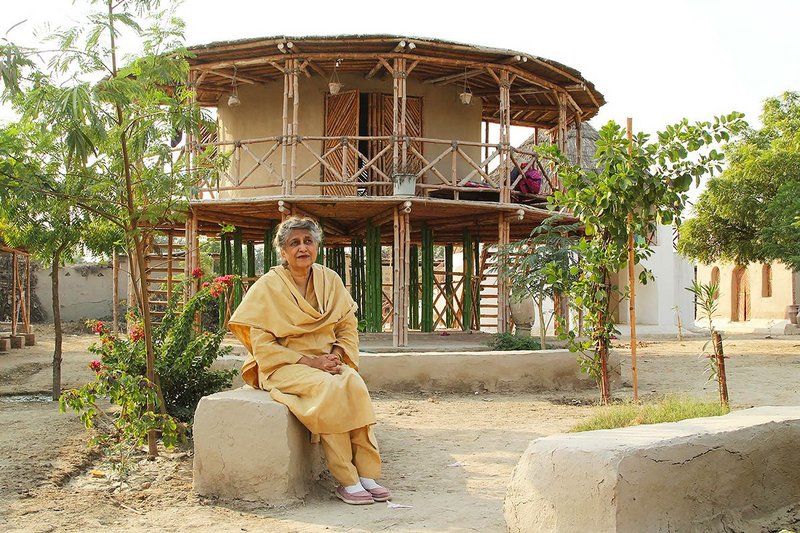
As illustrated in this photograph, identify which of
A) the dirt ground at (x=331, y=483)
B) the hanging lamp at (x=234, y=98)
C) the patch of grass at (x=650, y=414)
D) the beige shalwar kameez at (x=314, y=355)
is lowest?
the dirt ground at (x=331, y=483)

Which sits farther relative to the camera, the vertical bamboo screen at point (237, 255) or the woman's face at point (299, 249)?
the vertical bamboo screen at point (237, 255)

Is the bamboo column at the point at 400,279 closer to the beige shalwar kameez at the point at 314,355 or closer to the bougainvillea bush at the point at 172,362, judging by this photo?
the bougainvillea bush at the point at 172,362

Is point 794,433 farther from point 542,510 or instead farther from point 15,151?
point 15,151

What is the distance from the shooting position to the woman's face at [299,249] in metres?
4.77

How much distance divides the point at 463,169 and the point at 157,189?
1008 centimetres

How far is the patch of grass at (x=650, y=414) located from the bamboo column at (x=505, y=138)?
713 cm

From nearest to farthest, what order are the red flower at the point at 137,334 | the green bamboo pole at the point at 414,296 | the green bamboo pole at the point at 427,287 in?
the red flower at the point at 137,334, the green bamboo pole at the point at 427,287, the green bamboo pole at the point at 414,296

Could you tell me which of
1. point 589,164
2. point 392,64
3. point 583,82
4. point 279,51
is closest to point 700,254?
point 589,164

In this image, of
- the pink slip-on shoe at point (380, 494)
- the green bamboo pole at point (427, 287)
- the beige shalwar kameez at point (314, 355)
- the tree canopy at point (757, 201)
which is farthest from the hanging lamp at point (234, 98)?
the tree canopy at point (757, 201)

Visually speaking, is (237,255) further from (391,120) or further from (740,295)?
(740,295)

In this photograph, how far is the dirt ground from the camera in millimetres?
4016

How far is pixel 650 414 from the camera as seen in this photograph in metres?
5.89

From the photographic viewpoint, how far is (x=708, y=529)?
133 inches

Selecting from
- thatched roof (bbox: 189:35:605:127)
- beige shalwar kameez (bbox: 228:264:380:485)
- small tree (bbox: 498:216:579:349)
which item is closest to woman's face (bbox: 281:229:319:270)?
beige shalwar kameez (bbox: 228:264:380:485)
